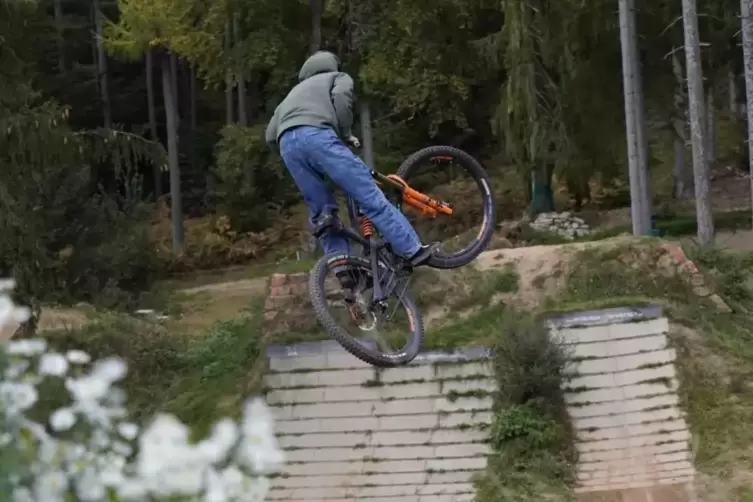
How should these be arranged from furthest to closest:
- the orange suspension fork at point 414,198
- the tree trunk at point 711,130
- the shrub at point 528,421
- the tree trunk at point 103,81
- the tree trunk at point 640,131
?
the tree trunk at point 103,81 < the tree trunk at point 711,130 < the tree trunk at point 640,131 < the shrub at point 528,421 < the orange suspension fork at point 414,198

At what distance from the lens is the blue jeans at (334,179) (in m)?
5.37

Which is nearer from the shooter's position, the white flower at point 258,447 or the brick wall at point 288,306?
the white flower at point 258,447

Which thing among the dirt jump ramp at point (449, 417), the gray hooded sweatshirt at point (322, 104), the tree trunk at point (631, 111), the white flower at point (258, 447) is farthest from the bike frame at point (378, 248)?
the tree trunk at point (631, 111)

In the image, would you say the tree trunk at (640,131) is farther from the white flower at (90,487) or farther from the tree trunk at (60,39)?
the tree trunk at (60,39)

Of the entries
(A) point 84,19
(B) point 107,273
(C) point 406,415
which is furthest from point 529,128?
(A) point 84,19

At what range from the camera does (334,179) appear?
5426mm

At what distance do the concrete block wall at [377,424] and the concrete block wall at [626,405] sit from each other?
0.79 m

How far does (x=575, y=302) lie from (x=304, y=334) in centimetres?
250

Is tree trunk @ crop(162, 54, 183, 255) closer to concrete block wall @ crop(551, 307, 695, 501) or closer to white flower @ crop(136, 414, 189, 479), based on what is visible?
concrete block wall @ crop(551, 307, 695, 501)

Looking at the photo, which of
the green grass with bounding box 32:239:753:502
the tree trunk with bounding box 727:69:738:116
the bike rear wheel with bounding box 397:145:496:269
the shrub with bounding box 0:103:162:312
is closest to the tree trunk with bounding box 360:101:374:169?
the shrub with bounding box 0:103:162:312

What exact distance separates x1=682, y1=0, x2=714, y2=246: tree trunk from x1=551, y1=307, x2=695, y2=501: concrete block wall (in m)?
5.24

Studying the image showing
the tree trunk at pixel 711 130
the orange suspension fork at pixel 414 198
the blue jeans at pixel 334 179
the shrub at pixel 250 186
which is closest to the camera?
the blue jeans at pixel 334 179

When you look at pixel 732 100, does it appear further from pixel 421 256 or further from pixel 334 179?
pixel 334 179

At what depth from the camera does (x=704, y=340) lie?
827 cm
